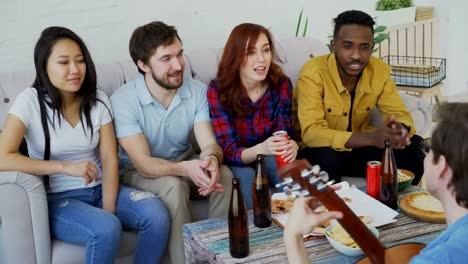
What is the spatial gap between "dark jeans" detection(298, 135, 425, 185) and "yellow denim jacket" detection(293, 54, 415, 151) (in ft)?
0.16

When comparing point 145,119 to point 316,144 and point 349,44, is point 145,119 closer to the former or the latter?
point 316,144

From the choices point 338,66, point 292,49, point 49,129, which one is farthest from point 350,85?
point 49,129

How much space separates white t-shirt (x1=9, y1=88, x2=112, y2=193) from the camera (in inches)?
85.1

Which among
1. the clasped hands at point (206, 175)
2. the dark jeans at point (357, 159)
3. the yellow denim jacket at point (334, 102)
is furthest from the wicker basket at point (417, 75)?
the clasped hands at point (206, 175)

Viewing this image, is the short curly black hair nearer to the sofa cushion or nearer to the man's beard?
the man's beard

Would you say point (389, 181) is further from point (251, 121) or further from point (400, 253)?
point (251, 121)

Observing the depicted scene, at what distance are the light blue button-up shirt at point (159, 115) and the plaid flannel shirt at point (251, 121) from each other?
0.05 metres

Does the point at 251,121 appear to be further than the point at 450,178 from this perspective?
Yes

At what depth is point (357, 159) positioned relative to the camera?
102 inches

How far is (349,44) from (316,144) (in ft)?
1.53

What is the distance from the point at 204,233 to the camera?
1.85 meters

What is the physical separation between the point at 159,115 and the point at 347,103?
2.84 feet

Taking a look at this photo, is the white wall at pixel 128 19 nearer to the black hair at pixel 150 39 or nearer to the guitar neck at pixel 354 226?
the black hair at pixel 150 39

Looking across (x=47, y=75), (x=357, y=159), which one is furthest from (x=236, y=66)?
(x=47, y=75)
